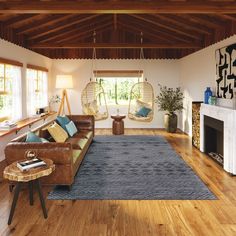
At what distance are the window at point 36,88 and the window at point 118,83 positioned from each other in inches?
68.7

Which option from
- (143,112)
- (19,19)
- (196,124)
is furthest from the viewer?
(143,112)

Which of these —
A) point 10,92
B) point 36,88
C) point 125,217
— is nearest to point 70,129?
point 10,92

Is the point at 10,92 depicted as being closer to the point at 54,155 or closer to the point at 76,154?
the point at 76,154

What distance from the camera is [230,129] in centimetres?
478

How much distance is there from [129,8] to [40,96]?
5.26 metres

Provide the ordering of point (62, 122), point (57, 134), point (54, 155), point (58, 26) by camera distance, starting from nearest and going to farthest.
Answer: point (54, 155)
point (57, 134)
point (62, 122)
point (58, 26)

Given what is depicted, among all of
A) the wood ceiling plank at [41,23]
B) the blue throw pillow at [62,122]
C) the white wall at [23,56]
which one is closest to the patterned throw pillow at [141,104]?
the white wall at [23,56]

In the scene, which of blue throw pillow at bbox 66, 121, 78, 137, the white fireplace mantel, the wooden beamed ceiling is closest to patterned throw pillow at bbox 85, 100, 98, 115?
the wooden beamed ceiling

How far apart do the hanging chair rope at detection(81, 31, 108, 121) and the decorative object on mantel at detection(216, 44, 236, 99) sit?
11.8 ft

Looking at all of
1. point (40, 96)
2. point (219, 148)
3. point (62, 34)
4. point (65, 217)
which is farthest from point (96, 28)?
point (65, 217)

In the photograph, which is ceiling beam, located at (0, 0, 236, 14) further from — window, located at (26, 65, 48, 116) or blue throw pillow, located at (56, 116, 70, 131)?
window, located at (26, 65, 48, 116)

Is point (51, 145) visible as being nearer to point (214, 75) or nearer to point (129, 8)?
point (129, 8)

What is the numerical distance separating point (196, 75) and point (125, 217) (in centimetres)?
548

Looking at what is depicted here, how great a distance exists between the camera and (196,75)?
7895mm
